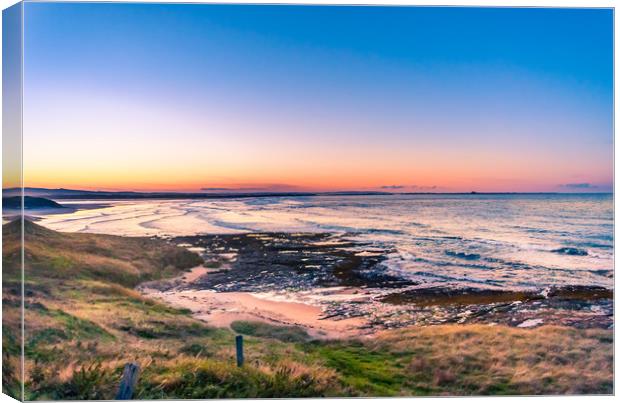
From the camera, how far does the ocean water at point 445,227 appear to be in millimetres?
6742

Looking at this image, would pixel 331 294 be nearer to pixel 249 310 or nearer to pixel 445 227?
pixel 249 310

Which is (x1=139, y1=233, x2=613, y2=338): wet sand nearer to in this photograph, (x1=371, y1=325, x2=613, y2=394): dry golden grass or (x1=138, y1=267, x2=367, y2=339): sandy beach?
(x1=138, y1=267, x2=367, y2=339): sandy beach

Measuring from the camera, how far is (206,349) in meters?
6.48

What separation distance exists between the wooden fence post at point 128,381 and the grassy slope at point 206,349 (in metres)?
0.14

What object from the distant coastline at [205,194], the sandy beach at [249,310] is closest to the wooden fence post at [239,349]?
the sandy beach at [249,310]

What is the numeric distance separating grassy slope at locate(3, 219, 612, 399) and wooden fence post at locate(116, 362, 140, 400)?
141 mm

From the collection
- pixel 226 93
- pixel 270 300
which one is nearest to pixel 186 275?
pixel 270 300

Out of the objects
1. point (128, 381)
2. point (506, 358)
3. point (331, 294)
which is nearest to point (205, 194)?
point (331, 294)

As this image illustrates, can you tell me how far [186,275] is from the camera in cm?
677

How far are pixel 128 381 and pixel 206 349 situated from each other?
0.87 metres

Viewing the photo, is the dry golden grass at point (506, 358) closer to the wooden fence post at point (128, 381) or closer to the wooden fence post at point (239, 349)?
the wooden fence post at point (239, 349)

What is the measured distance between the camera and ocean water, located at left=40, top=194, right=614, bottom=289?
674cm

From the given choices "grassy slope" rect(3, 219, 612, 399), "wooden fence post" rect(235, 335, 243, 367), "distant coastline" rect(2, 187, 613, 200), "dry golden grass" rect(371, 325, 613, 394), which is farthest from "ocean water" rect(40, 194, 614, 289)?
"wooden fence post" rect(235, 335, 243, 367)

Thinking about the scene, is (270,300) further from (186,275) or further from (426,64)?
(426,64)
